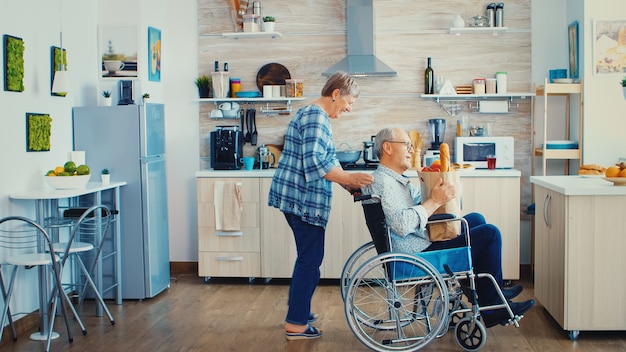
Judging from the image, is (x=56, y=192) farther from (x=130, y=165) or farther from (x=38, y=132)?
(x=130, y=165)

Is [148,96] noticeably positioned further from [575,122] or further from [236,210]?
[575,122]

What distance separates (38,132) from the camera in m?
4.71

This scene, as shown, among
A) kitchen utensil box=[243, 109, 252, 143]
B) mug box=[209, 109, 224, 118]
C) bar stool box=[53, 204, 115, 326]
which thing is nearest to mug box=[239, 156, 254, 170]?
kitchen utensil box=[243, 109, 252, 143]

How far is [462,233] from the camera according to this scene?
3.75 meters

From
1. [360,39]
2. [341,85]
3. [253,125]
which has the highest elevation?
[360,39]

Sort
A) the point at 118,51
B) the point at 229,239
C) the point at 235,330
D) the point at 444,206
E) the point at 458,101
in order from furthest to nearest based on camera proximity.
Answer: the point at 458,101 → the point at 229,239 → the point at 118,51 → the point at 235,330 → the point at 444,206

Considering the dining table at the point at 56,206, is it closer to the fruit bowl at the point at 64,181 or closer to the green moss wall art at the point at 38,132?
the fruit bowl at the point at 64,181

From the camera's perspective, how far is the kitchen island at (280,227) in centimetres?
546

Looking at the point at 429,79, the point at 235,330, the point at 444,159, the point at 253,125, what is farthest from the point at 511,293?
the point at 253,125

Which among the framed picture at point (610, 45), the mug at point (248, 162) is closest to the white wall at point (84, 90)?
the mug at point (248, 162)

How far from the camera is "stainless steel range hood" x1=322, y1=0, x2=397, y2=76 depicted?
19.0 ft

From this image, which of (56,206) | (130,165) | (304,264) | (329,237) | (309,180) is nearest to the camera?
(309,180)

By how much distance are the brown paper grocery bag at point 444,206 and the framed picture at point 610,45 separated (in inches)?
86.3

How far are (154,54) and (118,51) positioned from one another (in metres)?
0.34
